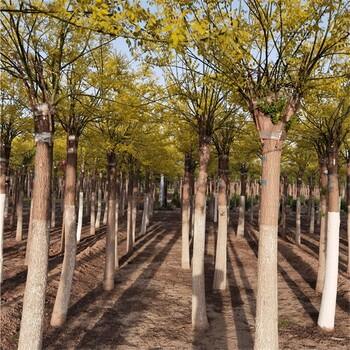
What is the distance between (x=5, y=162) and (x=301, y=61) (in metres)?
→ 10.3

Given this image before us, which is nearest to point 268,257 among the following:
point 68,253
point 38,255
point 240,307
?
point 38,255

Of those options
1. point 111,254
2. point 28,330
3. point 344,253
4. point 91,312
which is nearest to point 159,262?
point 111,254

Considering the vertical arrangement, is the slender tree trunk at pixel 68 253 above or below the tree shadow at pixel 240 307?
above

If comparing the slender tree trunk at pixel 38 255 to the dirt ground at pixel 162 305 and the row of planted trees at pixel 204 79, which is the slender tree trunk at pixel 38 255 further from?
the dirt ground at pixel 162 305

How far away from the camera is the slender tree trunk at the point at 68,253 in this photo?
8.41 metres

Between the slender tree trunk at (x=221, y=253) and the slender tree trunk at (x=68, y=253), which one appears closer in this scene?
the slender tree trunk at (x=68, y=253)

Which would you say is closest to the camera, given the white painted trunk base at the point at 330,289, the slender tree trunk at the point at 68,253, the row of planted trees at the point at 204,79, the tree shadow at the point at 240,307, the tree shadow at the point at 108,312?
the row of planted trees at the point at 204,79

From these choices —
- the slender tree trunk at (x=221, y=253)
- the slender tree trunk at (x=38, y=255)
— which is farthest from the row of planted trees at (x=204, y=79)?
the slender tree trunk at (x=221, y=253)

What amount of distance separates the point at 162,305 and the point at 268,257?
18.1ft

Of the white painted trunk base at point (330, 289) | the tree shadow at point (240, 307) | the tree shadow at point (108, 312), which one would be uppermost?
the white painted trunk base at point (330, 289)

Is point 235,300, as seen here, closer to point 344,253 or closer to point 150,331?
point 150,331

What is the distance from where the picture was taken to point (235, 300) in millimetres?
10906

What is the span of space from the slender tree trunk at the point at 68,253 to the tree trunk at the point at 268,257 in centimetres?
487

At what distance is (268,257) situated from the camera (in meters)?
5.64
